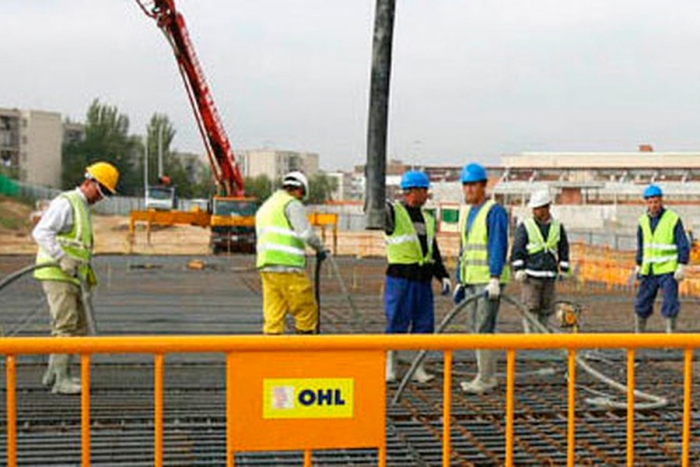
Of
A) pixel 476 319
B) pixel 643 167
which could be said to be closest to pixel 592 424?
pixel 476 319

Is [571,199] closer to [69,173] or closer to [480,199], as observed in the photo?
[69,173]

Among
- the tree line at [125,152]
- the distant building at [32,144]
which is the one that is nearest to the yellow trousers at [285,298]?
the tree line at [125,152]

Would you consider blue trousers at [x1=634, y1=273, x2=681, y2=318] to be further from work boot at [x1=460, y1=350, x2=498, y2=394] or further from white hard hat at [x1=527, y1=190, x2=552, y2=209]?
work boot at [x1=460, y1=350, x2=498, y2=394]

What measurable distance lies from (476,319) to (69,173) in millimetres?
79242

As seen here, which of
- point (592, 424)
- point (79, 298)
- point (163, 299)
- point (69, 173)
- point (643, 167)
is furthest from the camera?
point (643, 167)

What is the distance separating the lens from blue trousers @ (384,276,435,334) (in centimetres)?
696

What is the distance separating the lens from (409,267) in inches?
276

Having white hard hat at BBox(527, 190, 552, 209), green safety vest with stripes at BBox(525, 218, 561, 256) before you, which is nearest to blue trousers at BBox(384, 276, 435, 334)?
green safety vest with stripes at BBox(525, 218, 561, 256)

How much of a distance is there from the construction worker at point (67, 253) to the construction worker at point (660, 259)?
5.35 meters

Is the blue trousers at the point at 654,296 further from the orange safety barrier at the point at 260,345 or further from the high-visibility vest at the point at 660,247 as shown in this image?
the orange safety barrier at the point at 260,345

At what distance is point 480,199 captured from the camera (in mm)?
6844

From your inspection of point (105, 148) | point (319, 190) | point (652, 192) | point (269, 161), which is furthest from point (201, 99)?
point (269, 161)

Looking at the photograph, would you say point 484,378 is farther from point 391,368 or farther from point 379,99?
point 379,99

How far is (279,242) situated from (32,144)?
8590cm
